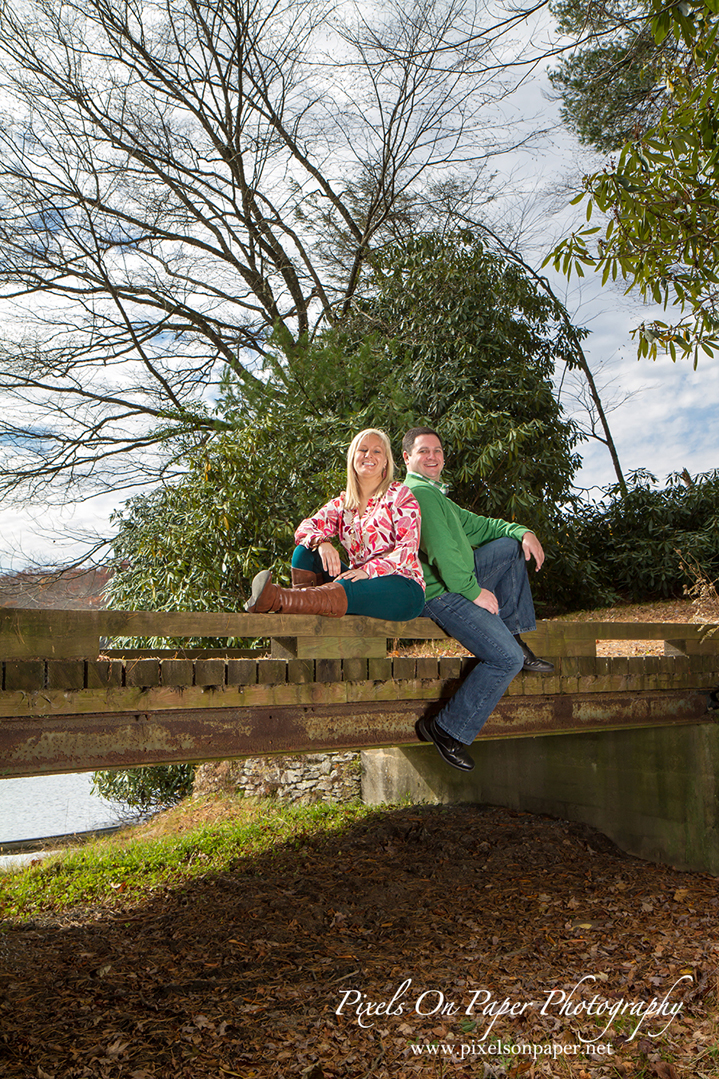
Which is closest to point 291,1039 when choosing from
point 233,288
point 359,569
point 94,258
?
point 359,569

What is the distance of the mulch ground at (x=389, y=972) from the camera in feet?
10.1


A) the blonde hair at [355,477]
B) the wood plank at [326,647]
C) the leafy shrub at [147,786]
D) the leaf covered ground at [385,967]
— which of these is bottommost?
the leafy shrub at [147,786]

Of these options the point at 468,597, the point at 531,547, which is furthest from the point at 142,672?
the point at 531,547

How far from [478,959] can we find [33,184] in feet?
36.7

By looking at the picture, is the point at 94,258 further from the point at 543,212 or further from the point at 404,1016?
the point at 404,1016

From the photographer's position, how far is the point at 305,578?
3.65 metres

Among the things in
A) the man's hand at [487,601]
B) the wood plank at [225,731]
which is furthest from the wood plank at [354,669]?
the man's hand at [487,601]

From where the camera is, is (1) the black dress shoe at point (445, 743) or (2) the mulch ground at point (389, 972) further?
(1) the black dress shoe at point (445, 743)

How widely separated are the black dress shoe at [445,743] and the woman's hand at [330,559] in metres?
0.91

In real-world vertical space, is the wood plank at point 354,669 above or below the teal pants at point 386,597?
below

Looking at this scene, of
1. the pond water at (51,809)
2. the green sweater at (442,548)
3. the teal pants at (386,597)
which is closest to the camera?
the teal pants at (386,597)

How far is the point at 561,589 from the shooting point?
480 inches

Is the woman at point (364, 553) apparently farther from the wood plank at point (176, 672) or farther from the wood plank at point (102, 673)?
the wood plank at point (102, 673)

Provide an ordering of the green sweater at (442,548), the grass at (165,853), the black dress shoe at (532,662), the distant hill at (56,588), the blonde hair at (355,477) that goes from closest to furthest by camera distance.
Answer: the green sweater at (442,548), the blonde hair at (355,477), the black dress shoe at (532,662), the grass at (165,853), the distant hill at (56,588)
